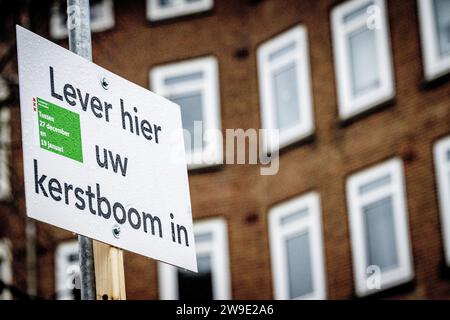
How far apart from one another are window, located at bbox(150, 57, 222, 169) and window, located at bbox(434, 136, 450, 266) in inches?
181

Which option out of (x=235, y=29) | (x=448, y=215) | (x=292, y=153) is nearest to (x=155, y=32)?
(x=235, y=29)

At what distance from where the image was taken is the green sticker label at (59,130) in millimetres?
5383

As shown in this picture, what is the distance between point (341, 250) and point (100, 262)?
15.7 meters

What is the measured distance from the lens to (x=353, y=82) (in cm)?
2145

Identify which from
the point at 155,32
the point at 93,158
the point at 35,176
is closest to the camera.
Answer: the point at 35,176

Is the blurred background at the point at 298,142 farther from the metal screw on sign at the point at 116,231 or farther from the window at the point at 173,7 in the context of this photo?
the metal screw on sign at the point at 116,231

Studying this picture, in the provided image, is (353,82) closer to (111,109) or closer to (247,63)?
(247,63)

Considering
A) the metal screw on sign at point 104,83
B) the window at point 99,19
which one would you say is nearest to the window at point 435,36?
the window at point 99,19

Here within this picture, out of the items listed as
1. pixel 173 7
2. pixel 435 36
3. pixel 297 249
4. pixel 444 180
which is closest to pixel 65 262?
pixel 297 249

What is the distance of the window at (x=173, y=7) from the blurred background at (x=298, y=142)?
2 centimetres

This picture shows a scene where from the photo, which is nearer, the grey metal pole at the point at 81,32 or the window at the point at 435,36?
the grey metal pole at the point at 81,32

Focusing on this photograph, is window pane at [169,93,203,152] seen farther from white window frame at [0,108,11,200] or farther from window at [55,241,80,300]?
white window frame at [0,108,11,200]

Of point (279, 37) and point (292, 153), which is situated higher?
point (279, 37)

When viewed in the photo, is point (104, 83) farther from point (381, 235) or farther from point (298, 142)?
point (298, 142)
